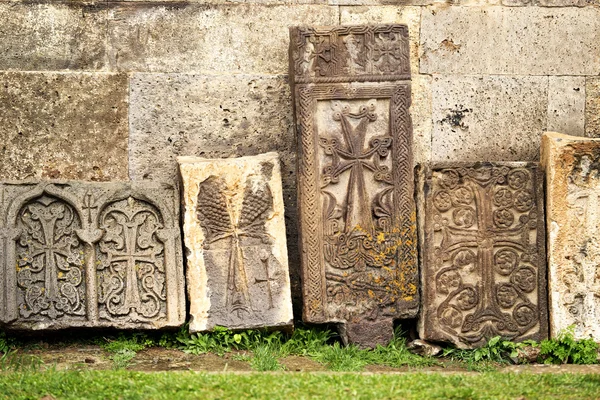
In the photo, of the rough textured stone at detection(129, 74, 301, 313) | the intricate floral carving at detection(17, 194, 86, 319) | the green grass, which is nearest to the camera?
the green grass

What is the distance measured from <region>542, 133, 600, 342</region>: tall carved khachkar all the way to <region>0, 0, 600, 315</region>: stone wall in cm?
84

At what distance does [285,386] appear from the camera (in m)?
4.89

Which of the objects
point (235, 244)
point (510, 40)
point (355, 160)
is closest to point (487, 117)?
point (510, 40)

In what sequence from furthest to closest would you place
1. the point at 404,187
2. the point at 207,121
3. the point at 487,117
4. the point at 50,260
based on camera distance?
the point at 487,117, the point at 207,121, the point at 404,187, the point at 50,260

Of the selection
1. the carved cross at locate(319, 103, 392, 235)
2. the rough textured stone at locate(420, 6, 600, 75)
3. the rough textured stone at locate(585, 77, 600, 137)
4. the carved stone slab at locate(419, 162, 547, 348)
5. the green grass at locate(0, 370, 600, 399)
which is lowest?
the green grass at locate(0, 370, 600, 399)

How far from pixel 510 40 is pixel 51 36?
114 inches

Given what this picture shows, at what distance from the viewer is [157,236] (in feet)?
19.9

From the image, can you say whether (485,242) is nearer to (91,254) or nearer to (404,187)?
(404,187)

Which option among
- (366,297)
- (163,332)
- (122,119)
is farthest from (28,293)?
(366,297)

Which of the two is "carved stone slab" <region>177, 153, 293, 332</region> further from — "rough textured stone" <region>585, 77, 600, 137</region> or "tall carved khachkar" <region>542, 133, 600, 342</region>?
"rough textured stone" <region>585, 77, 600, 137</region>

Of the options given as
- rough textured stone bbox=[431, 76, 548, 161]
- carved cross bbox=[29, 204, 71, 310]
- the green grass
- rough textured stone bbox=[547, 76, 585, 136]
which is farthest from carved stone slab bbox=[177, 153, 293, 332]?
rough textured stone bbox=[547, 76, 585, 136]

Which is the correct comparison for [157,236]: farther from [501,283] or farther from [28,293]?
[501,283]

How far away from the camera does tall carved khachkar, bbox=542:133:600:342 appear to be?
5.98 meters

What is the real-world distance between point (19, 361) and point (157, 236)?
103cm
